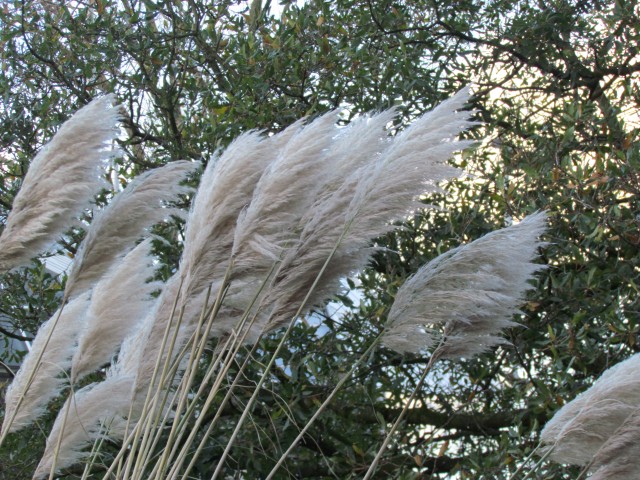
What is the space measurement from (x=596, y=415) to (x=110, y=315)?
57.2 inches

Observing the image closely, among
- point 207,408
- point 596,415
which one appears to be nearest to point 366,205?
point 207,408

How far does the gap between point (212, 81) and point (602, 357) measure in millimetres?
2453

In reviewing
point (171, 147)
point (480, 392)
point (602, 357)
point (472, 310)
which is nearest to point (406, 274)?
point (480, 392)

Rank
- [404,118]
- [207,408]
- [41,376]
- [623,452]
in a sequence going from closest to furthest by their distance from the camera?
1. [623,452]
2. [207,408]
3. [41,376]
4. [404,118]

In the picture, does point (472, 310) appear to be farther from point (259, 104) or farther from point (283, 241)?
point (259, 104)

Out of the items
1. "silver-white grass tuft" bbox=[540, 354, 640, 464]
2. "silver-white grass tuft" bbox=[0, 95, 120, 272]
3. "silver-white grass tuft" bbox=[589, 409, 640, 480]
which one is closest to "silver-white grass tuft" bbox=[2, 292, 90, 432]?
"silver-white grass tuft" bbox=[0, 95, 120, 272]

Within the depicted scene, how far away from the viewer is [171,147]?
15.4ft

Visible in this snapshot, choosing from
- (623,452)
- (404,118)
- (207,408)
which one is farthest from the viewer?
(404,118)

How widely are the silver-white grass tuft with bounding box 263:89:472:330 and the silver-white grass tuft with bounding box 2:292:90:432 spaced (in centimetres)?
83

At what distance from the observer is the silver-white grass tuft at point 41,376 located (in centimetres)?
280

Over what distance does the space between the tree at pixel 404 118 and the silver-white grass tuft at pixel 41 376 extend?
104 cm

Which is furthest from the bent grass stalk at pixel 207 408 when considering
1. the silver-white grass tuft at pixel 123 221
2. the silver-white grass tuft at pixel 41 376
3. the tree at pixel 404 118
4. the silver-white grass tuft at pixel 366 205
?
the tree at pixel 404 118

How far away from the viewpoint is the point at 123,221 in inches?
106

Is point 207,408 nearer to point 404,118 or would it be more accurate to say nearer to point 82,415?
point 82,415
